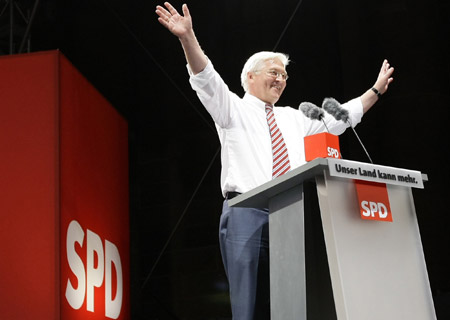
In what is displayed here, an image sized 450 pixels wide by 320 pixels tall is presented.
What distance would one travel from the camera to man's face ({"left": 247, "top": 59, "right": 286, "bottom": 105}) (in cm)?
250

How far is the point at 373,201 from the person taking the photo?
5.57 ft

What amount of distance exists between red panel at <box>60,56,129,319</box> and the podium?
2.06 metres

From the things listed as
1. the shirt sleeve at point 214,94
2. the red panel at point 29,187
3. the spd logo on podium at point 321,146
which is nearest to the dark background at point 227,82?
the red panel at point 29,187

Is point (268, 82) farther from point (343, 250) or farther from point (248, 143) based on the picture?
point (343, 250)

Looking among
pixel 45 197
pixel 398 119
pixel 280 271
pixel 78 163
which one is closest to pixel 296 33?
pixel 398 119

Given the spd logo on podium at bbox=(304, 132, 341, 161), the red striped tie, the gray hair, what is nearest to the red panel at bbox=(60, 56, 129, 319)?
the gray hair

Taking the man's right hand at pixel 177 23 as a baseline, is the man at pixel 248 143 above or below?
below

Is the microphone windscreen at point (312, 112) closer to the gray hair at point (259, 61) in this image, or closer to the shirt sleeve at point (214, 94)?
the shirt sleeve at point (214, 94)

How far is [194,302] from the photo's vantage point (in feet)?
13.6

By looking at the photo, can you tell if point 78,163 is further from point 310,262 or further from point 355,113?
point 310,262

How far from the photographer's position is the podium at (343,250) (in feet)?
5.24

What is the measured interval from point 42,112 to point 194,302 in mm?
1421

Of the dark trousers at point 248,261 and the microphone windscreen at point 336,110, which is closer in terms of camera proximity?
the dark trousers at point 248,261

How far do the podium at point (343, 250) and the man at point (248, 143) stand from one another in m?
0.21
